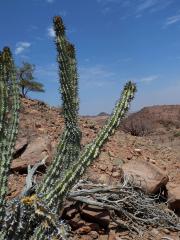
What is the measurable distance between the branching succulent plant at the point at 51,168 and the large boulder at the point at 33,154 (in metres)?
2.53

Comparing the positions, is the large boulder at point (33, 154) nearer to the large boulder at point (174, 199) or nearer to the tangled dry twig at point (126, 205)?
the tangled dry twig at point (126, 205)

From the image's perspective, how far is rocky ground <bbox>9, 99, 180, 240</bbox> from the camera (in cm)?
630

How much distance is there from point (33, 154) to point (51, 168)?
2909 millimetres

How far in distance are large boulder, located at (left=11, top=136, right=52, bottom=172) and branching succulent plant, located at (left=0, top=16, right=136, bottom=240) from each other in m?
2.53

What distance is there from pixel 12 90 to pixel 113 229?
2738 millimetres

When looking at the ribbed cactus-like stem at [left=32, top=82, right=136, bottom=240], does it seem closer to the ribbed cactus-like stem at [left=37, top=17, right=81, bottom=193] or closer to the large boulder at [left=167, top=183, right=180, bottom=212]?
the ribbed cactus-like stem at [left=37, top=17, right=81, bottom=193]

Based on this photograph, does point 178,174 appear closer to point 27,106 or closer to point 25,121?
point 25,121

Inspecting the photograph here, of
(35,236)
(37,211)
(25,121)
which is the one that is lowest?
(35,236)

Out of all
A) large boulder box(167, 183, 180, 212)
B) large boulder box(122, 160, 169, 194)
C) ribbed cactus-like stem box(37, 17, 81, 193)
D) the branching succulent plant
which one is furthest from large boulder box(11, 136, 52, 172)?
the branching succulent plant

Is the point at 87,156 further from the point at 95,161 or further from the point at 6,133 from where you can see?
the point at 95,161

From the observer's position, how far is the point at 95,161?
8180 mm

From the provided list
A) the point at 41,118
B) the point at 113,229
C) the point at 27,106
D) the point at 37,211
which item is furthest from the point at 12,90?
the point at 27,106

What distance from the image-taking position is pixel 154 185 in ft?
25.6

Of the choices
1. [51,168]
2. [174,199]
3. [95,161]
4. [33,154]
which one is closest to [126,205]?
[174,199]
